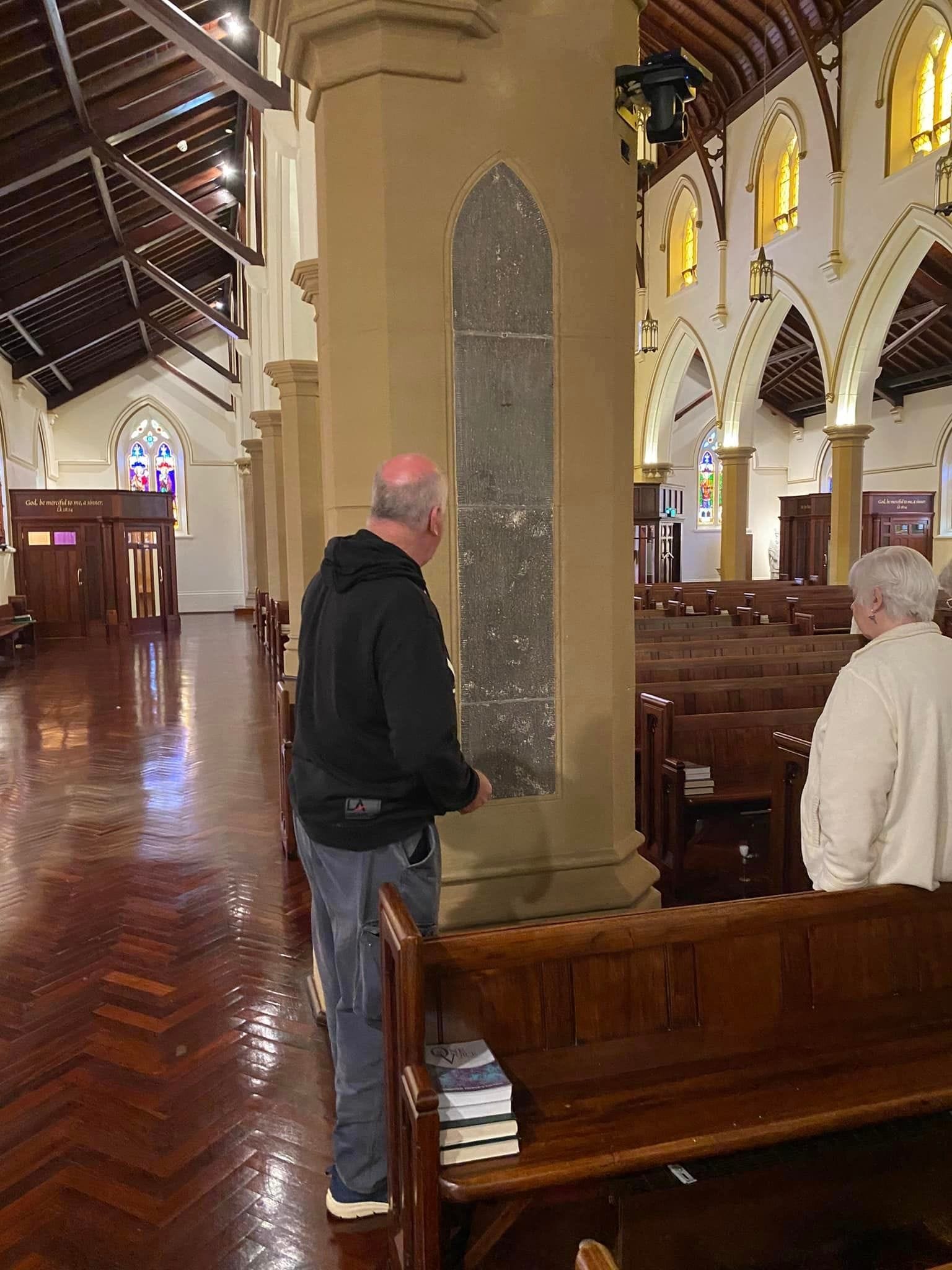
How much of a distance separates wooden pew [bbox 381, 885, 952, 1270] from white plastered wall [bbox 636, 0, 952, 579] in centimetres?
1101

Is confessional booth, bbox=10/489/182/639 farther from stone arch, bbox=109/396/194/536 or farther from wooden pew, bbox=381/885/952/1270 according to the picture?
wooden pew, bbox=381/885/952/1270

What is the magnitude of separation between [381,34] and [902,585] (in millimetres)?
1815

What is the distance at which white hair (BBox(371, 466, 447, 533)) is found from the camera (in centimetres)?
178

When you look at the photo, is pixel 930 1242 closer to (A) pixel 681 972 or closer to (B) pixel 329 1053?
(A) pixel 681 972

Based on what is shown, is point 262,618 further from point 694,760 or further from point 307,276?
point 694,760

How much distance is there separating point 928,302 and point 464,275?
1552 cm

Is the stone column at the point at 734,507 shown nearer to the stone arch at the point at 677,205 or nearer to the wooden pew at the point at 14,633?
the stone arch at the point at 677,205

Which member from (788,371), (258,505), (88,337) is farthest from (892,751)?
(788,371)

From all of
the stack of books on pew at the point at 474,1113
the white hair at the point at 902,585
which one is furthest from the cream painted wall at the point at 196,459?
the stack of books on pew at the point at 474,1113

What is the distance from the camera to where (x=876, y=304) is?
12.0 meters

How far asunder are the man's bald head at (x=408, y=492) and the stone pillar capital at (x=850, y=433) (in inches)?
481

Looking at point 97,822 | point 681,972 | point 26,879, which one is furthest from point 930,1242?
point 97,822

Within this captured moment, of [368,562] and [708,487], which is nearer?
[368,562]

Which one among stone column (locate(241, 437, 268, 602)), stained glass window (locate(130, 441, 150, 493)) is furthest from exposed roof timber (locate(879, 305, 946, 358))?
stained glass window (locate(130, 441, 150, 493))
